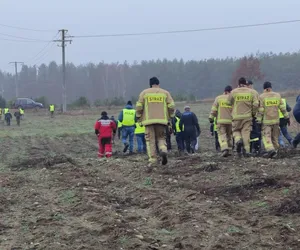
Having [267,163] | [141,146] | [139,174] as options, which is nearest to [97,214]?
[139,174]

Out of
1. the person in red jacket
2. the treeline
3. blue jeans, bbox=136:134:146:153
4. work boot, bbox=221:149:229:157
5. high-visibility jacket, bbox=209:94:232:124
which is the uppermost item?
the treeline

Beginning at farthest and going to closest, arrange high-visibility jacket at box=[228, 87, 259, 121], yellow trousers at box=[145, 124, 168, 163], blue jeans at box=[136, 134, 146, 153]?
1. blue jeans at box=[136, 134, 146, 153]
2. high-visibility jacket at box=[228, 87, 259, 121]
3. yellow trousers at box=[145, 124, 168, 163]

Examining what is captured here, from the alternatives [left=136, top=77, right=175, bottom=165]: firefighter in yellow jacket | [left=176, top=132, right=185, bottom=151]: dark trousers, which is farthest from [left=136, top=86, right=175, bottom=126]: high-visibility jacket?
[left=176, top=132, right=185, bottom=151]: dark trousers

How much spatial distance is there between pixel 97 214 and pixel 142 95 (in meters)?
4.85

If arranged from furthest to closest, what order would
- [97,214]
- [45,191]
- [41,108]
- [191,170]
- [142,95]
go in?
[41,108]
[142,95]
[191,170]
[45,191]
[97,214]

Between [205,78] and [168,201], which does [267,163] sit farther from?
[205,78]

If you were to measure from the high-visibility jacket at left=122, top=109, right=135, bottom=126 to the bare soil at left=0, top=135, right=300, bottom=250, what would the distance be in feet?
22.6

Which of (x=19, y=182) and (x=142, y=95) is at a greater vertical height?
(x=142, y=95)

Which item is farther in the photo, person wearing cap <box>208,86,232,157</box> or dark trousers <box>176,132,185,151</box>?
dark trousers <box>176,132,185,151</box>

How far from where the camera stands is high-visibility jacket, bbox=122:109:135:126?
762 inches

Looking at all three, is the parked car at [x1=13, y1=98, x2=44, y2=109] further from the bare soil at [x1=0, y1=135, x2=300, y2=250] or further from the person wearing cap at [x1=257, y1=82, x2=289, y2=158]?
the bare soil at [x1=0, y1=135, x2=300, y2=250]

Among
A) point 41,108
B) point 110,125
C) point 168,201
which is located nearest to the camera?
point 168,201

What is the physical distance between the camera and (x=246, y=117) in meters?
13.0

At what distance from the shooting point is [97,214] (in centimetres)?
756
